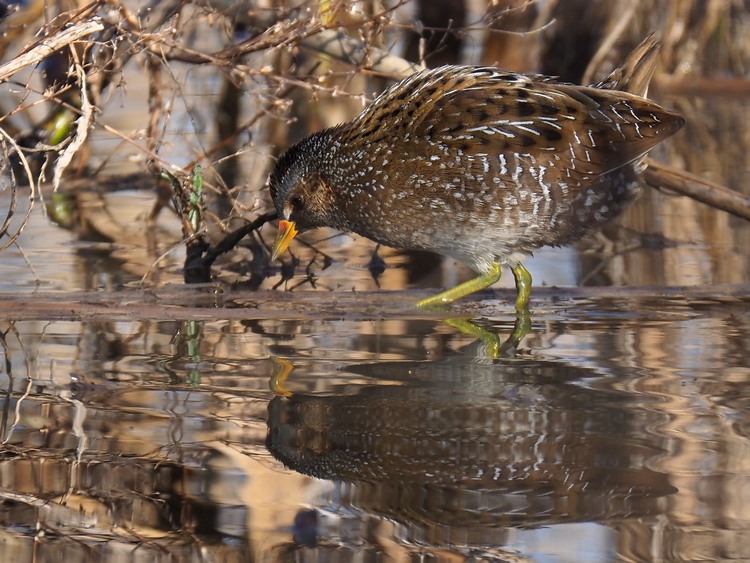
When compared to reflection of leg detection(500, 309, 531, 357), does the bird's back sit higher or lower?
higher

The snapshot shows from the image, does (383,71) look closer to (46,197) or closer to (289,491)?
(46,197)

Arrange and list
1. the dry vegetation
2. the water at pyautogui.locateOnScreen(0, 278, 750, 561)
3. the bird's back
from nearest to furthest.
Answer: the water at pyautogui.locateOnScreen(0, 278, 750, 561) < the bird's back < the dry vegetation

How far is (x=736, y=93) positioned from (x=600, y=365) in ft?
32.1

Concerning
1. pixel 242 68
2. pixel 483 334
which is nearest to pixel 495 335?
pixel 483 334

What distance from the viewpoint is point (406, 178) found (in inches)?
221

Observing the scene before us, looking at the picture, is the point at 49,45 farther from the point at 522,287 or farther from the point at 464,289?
the point at 522,287

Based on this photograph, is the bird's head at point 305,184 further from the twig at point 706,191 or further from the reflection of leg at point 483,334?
the twig at point 706,191

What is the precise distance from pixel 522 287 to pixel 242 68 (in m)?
1.85

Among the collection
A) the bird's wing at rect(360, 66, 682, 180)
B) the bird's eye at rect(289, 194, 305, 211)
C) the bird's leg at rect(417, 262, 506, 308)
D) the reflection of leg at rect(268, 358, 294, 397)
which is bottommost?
the reflection of leg at rect(268, 358, 294, 397)

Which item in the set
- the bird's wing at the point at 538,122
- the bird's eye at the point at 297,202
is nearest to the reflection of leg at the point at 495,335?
the bird's wing at the point at 538,122

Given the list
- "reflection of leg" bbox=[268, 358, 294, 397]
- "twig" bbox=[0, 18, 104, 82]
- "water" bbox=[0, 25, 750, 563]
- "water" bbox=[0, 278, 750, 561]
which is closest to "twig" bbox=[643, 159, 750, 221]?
"water" bbox=[0, 25, 750, 563]

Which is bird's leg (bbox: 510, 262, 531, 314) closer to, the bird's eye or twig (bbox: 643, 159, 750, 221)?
the bird's eye

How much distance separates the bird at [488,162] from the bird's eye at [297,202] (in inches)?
3.3

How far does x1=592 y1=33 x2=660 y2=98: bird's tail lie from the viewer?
19.5 feet
